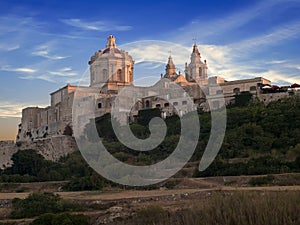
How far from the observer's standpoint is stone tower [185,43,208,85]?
2074 inches

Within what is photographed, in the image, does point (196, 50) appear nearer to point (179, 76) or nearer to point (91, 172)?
point (179, 76)

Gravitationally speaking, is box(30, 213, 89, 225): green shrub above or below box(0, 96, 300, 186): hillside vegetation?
below

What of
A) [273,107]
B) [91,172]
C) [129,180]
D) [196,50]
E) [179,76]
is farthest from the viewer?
[196,50]

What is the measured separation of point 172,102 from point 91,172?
58.2 feet

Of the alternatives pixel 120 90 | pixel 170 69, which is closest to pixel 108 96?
pixel 120 90

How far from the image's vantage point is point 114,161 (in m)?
29.4

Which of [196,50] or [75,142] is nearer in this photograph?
[75,142]

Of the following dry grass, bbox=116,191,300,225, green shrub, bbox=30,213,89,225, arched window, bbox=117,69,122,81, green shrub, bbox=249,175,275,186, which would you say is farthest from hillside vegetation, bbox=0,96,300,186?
arched window, bbox=117,69,122,81

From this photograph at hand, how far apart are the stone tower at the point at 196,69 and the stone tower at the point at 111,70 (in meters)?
6.49

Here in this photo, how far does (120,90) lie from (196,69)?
923 cm

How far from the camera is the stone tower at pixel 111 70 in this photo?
167ft

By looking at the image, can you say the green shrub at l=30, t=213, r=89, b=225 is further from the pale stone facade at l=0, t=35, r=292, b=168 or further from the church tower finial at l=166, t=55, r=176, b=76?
the church tower finial at l=166, t=55, r=176, b=76

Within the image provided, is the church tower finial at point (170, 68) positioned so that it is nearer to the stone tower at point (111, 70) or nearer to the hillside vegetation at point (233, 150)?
the stone tower at point (111, 70)

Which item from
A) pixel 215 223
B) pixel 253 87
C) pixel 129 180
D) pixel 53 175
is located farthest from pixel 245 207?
pixel 253 87
